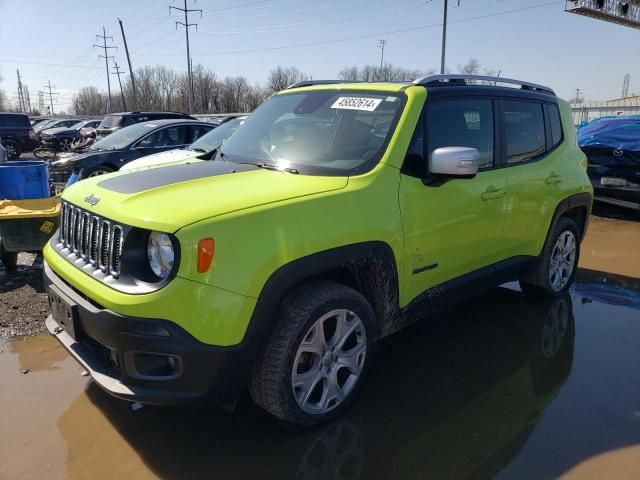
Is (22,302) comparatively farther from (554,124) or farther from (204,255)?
(554,124)

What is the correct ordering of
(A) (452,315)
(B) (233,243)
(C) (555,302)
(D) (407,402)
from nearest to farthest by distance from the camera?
1. (B) (233,243)
2. (D) (407,402)
3. (A) (452,315)
4. (C) (555,302)

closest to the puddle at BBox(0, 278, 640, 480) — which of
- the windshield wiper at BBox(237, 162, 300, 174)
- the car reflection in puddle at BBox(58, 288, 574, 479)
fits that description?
the car reflection in puddle at BBox(58, 288, 574, 479)

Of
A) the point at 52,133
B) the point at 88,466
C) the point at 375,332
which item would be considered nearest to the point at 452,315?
the point at 375,332

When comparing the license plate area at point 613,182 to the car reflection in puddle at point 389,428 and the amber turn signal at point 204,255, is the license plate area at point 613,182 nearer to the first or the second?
the car reflection in puddle at point 389,428

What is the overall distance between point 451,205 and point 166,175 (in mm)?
1798

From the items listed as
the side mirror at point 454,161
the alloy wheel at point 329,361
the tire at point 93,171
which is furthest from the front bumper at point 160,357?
the tire at point 93,171

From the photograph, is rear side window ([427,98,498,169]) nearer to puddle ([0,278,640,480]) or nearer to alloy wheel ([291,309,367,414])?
alloy wheel ([291,309,367,414])

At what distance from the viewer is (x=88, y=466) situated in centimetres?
260

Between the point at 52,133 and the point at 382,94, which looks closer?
the point at 382,94

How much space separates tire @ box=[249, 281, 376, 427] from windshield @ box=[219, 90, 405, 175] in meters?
0.79

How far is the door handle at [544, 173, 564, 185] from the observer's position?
14.0ft

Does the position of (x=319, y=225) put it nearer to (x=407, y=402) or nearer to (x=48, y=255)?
(x=407, y=402)

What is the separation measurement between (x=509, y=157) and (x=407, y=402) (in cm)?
203

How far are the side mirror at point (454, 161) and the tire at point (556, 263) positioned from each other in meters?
1.92
